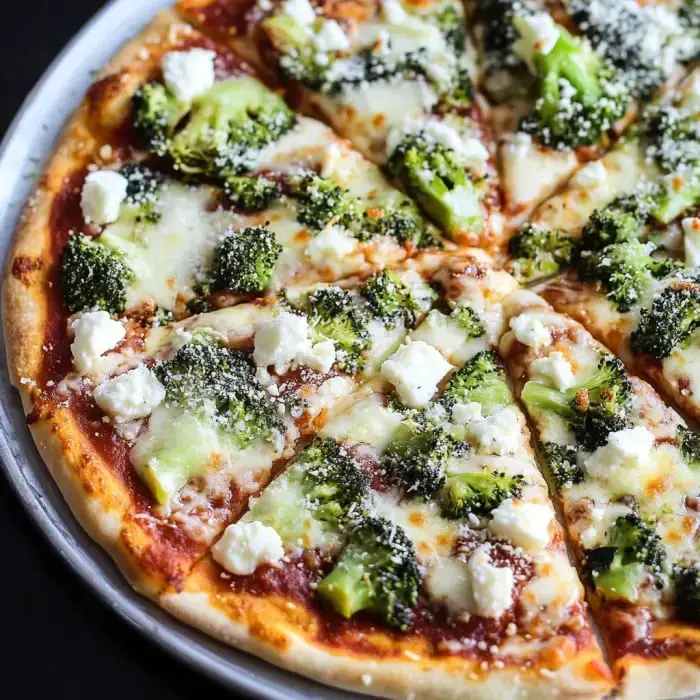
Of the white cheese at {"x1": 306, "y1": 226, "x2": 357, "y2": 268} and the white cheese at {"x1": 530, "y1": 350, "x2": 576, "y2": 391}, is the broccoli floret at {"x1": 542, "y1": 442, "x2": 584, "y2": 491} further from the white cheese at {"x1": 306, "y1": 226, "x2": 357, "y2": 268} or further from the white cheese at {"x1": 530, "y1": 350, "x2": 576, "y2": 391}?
the white cheese at {"x1": 306, "y1": 226, "x2": 357, "y2": 268}

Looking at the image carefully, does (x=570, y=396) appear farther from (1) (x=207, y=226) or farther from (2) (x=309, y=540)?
(1) (x=207, y=226)

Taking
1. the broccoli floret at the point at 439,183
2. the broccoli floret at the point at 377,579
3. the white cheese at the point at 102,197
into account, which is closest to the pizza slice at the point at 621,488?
the broccoli floret at the point at 439,183

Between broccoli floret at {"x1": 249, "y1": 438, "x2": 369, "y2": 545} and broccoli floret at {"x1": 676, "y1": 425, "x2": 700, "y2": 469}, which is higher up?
broccoli floret at {"x1": 676, "y1": 425, "x2": 700, "y2": 469}

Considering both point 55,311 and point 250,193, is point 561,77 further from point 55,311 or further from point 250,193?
point 55,311

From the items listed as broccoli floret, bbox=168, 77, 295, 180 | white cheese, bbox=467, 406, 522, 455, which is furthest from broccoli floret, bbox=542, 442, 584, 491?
Answer: broccoli floret, bbox=168, 77, 295, 180

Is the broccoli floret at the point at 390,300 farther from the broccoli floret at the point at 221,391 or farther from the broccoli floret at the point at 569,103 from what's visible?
the broccoli floret at the point at 569,103

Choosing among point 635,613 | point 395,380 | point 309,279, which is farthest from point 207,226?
point 635,613
